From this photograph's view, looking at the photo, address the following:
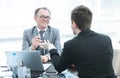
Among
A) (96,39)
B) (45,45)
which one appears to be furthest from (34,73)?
(96,39)

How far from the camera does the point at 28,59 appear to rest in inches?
84.7

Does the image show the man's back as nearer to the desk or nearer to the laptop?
the desk

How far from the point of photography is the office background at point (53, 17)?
12.2 ft

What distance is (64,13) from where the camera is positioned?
12.7 ft

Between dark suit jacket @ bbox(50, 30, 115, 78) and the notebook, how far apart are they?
245 millimetres

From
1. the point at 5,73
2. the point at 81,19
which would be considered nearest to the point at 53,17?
the point at 5,73

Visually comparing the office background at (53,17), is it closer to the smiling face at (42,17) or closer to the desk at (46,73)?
the smiling face at (42,17)

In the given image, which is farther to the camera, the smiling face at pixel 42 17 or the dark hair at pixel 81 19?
the smiling face at pixel 42 17

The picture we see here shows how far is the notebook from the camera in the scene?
2.13m

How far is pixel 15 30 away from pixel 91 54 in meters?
2.13

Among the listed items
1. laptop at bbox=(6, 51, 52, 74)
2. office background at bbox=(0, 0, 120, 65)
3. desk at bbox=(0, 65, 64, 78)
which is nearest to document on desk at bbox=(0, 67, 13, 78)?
desk at bbox=(0, 65, 64, 78)

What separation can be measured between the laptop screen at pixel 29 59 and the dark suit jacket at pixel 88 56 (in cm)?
25

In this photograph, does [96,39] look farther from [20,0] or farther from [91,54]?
[20,0]

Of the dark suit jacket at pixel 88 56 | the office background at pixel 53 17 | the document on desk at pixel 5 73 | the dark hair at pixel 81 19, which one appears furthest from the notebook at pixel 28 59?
the office background at pixel 53 17
